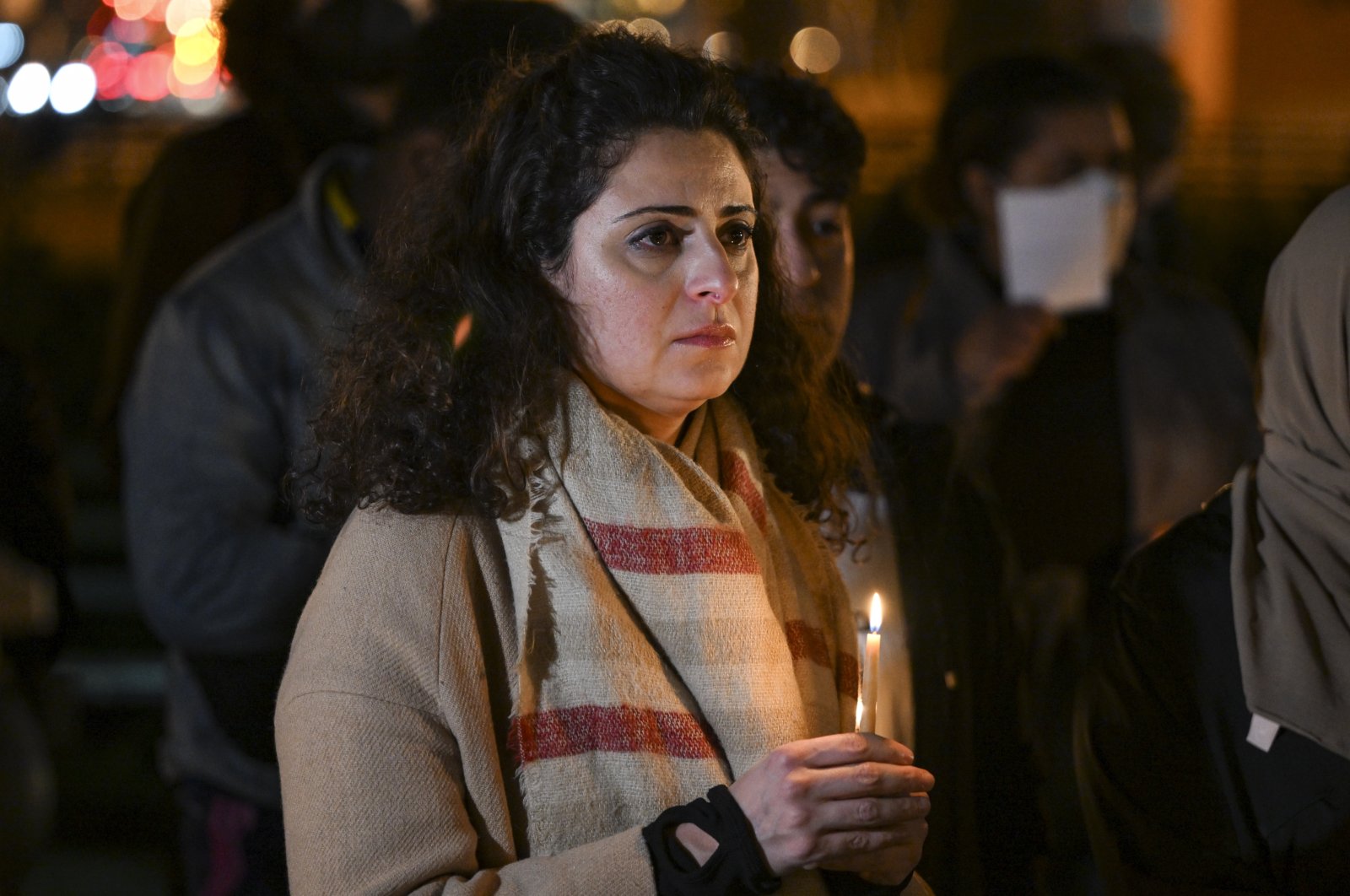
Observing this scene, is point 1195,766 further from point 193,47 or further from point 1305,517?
point 193,47

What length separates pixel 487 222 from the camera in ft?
6.07

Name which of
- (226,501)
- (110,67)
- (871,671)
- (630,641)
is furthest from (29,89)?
(871,671)

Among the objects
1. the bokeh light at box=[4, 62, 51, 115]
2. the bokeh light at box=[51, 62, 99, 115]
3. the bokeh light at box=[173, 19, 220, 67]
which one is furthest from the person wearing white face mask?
the bokeh light at box=[173, 19, 220, 67]

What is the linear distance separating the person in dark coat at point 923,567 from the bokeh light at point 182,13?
14.9 metres

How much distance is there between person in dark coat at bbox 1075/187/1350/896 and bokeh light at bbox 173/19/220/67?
582 inches

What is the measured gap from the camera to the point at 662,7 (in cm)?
1513

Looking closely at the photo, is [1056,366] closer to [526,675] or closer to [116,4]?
[526,675]

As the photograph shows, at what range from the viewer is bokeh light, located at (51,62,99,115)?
11906 millimetres

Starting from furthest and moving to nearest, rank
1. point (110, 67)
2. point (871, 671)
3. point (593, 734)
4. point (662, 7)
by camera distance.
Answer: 1. point (662, 7)
2. point (110, 67)
3. point (593, 734)
4. point (871, 671)

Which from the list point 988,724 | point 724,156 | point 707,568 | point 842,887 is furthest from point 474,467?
point 988,724

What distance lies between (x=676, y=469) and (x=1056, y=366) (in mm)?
2120

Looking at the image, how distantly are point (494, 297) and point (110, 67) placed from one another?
48.0ft

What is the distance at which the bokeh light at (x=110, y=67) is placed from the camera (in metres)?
14.5

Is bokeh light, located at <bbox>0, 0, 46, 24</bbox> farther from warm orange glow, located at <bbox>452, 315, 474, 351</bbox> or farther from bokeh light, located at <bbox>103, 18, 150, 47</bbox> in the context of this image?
warm orange glow, located at <bbox>452, 315, 474, 351</bbox>
